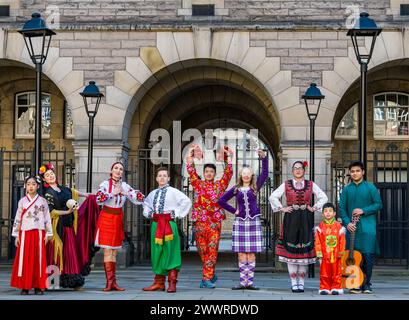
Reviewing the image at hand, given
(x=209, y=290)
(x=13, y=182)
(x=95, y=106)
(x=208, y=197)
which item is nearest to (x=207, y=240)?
(x=208, y=197)

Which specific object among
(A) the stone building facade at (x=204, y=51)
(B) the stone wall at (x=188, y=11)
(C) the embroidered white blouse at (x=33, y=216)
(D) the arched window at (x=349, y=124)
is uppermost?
(B) the stone wall at (x=188, y=11)

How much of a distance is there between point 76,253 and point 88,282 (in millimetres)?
2247

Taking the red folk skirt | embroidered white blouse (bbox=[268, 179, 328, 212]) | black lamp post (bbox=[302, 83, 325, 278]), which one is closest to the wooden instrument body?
embroidered white blouse (bbox=[268, 179, 328, 212])

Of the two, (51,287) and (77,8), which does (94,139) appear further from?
(51,287)

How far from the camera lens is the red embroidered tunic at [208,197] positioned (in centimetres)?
1270

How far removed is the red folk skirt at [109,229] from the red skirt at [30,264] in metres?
0.74

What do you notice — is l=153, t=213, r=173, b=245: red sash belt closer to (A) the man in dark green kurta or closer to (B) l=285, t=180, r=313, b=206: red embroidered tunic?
(B) l=285, t=180, r=313, b=206: red embroidered tunic

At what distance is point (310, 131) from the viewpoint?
58.2 ft

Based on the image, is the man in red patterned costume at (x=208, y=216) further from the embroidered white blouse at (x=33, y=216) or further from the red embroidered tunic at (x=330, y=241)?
the embroidered white blouse at (x=33, y=216)

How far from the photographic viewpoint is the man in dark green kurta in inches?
480

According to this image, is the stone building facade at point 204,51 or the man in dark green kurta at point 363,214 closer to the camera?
the man in dark green kurta at point 363,214

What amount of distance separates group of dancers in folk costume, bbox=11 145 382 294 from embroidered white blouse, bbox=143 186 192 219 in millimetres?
13

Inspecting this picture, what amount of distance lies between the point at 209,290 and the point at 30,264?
7.84 feet

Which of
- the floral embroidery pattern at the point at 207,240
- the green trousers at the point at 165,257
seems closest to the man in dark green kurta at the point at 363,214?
the floral embroidery pattern at the point at 207,240
